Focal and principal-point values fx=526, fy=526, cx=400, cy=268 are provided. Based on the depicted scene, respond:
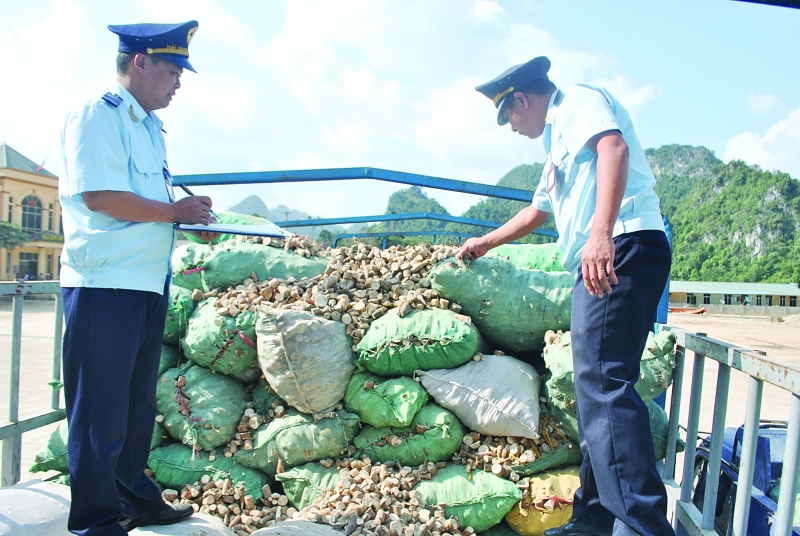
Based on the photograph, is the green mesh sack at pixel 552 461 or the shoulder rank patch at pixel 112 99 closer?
the shoulder rank patch at pixel 112 99

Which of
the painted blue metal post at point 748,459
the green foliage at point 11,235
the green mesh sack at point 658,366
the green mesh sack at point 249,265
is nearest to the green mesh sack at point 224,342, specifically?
the green mesh sack at point 249,265

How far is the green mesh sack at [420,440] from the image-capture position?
2383 millimetres

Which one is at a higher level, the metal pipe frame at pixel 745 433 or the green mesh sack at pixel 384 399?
the metal pipe frame at pixel 745 433

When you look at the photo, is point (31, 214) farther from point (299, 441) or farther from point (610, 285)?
point (610, 285)

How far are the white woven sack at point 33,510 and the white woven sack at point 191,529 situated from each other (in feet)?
0.79

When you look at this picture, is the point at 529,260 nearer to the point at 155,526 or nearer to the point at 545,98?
the point at 545,98

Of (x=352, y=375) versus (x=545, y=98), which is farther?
(x=352, y=375)

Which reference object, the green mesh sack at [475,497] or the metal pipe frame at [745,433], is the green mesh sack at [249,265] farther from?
the metal pipe frame at [745,433]

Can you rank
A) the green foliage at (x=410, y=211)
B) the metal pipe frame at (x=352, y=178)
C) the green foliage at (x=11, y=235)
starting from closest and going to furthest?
the metal pipe frame at (x=352, y=178), the green foliage at (x=410, y=211), the green foliage at (x=11, y=235)

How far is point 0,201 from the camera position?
27.1m

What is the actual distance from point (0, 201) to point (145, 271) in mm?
32408

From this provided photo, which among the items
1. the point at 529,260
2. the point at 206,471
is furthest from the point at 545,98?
the point at 206,471

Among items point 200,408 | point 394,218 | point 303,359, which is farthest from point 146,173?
point 394,218

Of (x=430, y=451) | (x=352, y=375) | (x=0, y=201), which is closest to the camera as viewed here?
(x=430, y=451)
